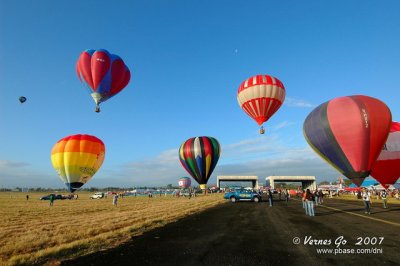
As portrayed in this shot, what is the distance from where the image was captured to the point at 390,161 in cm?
3403

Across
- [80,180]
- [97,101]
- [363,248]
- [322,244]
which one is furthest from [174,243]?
[80,180]

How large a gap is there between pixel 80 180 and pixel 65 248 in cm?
2816

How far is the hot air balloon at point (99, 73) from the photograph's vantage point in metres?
33.2

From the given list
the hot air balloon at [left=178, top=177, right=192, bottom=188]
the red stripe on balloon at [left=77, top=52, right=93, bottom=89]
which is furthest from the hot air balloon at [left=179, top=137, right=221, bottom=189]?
the hot air balloon at [left=178, top=177, right=192, bottom=188]

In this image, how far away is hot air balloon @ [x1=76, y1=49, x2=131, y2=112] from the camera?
109 feet

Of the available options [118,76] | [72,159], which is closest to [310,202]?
[118,76]

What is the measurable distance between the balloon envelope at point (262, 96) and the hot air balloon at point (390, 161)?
13.3m

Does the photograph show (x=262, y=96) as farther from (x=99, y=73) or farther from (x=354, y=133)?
(x=99, y=73)

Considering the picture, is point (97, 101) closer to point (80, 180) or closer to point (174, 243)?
point (80, 180)

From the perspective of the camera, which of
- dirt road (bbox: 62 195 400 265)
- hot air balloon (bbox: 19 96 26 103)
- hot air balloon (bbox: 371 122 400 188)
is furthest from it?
hot air balloon (bbox: 19 96 26 103)

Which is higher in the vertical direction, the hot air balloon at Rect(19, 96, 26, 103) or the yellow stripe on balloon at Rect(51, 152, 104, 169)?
the hot air balloon at Rect(19, 96, 26, 103)

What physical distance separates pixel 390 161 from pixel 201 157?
2602 centimetres

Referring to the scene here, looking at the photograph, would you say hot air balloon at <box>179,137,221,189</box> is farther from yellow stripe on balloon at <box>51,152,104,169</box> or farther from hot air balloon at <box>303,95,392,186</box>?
hot air balloon at <box>303,95,392,186</box>

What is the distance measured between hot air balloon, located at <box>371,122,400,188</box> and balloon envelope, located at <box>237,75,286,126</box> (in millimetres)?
13307
